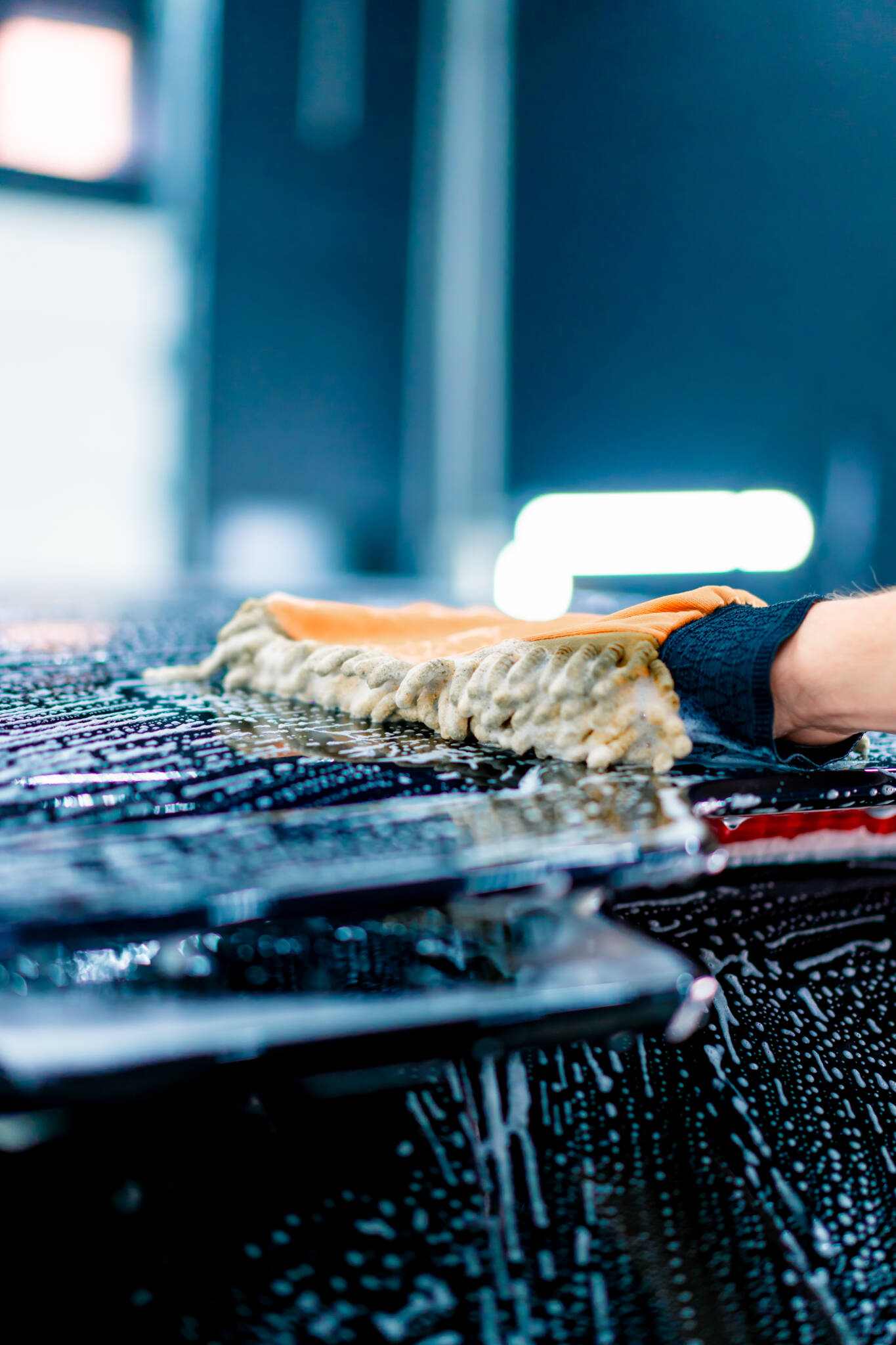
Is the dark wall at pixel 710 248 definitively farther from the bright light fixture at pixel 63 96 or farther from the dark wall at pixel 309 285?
the bright light fixture at pixel 63 96

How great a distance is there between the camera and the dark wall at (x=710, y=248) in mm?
2576

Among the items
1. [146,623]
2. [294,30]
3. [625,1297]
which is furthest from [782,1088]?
[294,30]

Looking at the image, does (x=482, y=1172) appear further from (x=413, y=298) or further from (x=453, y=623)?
(x=413, y=298)

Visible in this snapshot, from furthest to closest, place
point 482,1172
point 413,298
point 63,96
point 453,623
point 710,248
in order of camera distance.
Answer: point 413,298, point 63,96, point 710,248, point 453,623, point 482,1172

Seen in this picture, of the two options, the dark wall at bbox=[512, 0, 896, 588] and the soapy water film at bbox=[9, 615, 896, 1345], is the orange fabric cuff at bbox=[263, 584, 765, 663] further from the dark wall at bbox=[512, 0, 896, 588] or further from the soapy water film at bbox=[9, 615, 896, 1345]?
the dark wall at bbox=[512, 0, 896, 588]

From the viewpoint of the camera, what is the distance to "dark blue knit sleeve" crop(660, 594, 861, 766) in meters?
0.63

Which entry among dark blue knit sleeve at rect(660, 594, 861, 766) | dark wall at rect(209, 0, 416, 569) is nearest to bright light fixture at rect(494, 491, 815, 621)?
dark wall at rect(209, 0, 416, 569)

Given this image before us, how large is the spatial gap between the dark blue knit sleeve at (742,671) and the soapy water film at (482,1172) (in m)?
0.10

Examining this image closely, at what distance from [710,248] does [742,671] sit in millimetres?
2936

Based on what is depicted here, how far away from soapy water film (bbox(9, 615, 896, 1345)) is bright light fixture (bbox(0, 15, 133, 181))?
4.86 meters

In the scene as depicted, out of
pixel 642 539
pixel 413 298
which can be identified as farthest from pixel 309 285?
pixel 642 539

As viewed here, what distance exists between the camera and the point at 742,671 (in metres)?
0.64

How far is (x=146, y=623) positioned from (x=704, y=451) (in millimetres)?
2034

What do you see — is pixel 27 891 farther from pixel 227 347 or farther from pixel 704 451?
pixel 227 347
